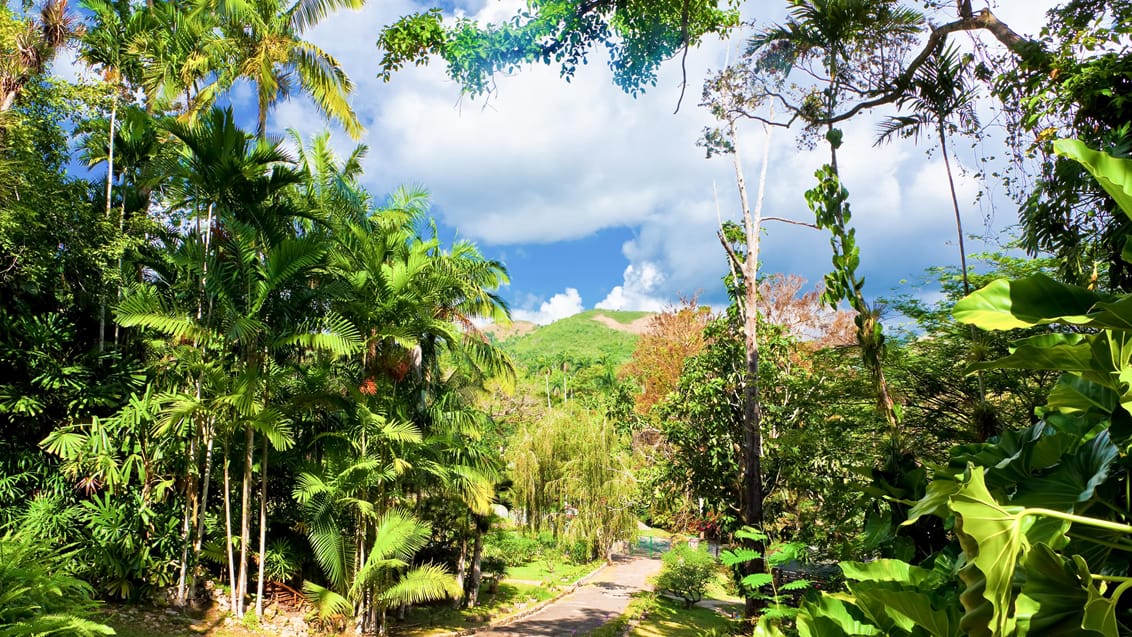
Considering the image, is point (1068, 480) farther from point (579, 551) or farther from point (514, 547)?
point (579, 551)

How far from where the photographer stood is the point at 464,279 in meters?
12.4

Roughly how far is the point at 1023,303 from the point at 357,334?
8991 millimetres

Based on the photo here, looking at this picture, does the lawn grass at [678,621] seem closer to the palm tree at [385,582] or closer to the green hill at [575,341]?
the palm tree at [385,582]

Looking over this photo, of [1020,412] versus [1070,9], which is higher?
[1070,9]

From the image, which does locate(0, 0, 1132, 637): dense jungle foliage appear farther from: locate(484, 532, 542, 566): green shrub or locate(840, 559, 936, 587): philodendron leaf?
locate(484, 532, 542, 566): green shrub

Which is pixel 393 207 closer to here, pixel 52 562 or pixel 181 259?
pixel 181 259

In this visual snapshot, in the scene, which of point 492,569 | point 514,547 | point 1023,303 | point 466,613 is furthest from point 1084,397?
point 514,547

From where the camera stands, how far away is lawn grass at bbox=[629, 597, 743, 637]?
1145cm

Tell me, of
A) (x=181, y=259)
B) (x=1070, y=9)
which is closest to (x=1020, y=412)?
(x=1070, y=9)

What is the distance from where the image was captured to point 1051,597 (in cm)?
Result: 134

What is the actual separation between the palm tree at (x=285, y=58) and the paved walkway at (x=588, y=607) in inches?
441

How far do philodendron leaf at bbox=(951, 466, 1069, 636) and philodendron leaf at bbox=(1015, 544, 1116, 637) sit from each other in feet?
0.20

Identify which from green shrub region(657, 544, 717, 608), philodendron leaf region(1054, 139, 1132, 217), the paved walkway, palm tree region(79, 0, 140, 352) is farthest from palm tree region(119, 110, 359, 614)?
green shrub region(657, 544, 717, 608)

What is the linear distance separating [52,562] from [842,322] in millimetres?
20415
